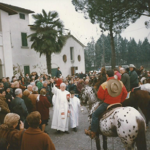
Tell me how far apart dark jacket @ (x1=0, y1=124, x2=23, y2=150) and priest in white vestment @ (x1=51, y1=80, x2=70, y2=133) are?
4.42 meters

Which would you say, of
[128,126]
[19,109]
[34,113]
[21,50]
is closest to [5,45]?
[21,50]

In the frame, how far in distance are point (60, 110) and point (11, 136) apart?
455cm

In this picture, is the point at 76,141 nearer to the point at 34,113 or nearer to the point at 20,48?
the point at 34,113

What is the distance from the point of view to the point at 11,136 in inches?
137

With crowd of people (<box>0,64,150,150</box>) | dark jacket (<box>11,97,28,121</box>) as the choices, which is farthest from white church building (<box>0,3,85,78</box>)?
dark jacket (<box>11,97,28,121</box>)

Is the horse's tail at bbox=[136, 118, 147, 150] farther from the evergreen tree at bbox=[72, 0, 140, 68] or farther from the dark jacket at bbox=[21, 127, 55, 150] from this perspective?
the evergreen tree at bbox=[72, 0, 140, 68]

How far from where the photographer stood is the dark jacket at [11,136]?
3.46m

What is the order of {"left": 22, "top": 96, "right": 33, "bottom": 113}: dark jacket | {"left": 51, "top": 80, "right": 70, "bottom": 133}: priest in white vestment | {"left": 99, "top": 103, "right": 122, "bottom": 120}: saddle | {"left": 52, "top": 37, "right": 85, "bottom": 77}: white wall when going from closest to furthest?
1. {"left": 99, "top": 103, "right": 122, "bottom": 120}: saddle
2. {"left": 22, "top": 96, "right": 33, "bottom": 113}: dark jacket
3. {"left": 51, "top": 80, "right": 70, "bottom": 133}: priest in white vestment
4. {"left": 52, "top": 37, "right": 85, "bottom": 77}: white wall

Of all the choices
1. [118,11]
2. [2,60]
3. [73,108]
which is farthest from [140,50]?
[73,108]

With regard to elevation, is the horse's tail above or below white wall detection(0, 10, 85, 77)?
below

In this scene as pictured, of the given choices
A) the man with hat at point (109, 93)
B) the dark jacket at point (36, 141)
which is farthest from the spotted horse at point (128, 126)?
the dark jacket at point (36, 141)

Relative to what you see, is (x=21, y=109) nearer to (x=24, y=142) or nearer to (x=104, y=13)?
(x=24, y=142)

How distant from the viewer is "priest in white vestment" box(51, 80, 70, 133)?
7906 mm

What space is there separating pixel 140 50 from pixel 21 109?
85002mm
